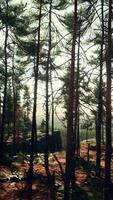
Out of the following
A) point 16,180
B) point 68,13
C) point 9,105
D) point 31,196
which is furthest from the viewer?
point 9,105

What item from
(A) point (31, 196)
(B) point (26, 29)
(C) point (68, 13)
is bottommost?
(A) point (31, 196)

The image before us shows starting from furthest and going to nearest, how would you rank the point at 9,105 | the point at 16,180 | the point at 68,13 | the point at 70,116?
the point at 9,105, the point at 68,13, the point at 16,180, the point at 70,116

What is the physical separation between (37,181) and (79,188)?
111 inches

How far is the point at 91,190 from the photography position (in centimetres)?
1728

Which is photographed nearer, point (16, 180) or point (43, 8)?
point (16, 180)

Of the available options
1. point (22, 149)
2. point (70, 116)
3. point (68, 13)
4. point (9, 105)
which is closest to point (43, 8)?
point (68, 13)

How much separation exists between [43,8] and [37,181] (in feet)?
38.5

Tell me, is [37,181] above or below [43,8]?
below

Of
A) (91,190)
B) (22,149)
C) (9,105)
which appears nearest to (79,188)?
(91,190)

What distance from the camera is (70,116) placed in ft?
40.4

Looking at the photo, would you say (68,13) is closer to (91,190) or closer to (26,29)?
(26,29)

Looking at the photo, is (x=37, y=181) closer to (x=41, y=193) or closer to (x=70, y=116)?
(x=41, y=193)

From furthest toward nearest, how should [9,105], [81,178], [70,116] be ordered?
1. [9,105]
2. [81,178]
3. [70,116]

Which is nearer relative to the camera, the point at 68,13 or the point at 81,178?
the point at 81,178
